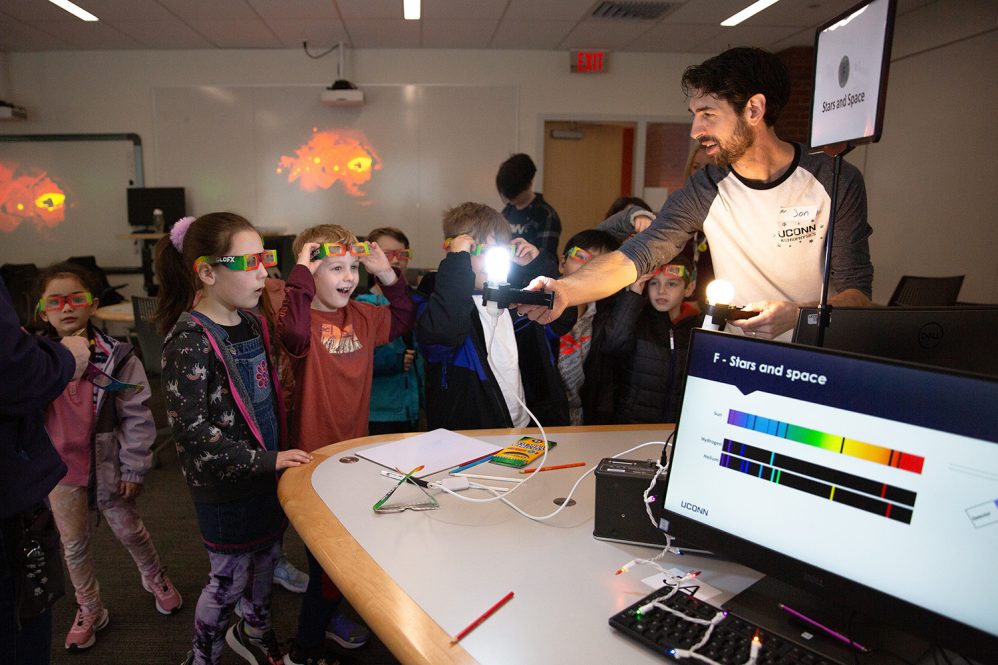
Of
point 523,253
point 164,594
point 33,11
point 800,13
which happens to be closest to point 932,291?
point 800,13

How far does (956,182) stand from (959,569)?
5216mm

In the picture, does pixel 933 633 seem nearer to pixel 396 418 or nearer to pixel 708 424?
pixel 708 424

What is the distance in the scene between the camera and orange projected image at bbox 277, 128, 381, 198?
21.4 feet

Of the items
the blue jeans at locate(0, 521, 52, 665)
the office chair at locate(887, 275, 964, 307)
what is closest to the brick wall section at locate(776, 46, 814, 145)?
the office chair at locate(887, 275, 964, 307)

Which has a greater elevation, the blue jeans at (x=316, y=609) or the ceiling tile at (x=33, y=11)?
the ceiling tile at (x=33, y=11)

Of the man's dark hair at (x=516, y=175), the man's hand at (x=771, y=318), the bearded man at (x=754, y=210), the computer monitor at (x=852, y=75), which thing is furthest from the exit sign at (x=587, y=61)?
the man's hand at (x=771, y=318)

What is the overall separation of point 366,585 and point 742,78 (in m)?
1.58

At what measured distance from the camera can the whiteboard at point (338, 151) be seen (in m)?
6.49

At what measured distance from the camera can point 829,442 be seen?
87 centimetres

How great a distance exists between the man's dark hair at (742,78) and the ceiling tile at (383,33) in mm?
4450

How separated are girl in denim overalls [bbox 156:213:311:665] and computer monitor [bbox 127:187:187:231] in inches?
202

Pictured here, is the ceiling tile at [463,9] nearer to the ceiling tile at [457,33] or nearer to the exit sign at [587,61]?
the ceiling tile at [457,33]

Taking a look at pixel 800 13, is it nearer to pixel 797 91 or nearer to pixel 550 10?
pixel 797 91

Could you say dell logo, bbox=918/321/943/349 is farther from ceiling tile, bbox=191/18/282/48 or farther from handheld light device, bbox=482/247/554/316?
ceiling tile, bbox=191/18/282/48
